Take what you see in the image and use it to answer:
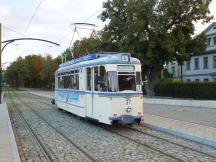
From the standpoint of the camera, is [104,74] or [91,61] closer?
[104,74]

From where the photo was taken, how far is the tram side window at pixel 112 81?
17.6 meters

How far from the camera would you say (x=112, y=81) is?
17.7 meters

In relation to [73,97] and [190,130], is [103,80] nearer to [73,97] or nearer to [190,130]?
[190,130]

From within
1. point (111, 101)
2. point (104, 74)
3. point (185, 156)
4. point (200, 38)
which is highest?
point (200, 38)

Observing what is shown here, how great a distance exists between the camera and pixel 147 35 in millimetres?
57969

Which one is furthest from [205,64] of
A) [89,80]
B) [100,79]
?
[100,79]

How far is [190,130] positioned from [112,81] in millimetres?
3648

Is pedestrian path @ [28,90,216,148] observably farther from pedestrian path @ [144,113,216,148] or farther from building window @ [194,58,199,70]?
building window @ [194,58,199,70]

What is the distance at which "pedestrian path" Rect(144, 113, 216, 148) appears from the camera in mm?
14297

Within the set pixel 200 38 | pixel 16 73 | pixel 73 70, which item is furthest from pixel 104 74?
pixel 16 73

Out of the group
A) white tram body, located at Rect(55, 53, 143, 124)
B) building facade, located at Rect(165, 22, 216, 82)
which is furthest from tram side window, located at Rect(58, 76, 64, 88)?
building facade, located at Rect(165, 22, 216, 82)

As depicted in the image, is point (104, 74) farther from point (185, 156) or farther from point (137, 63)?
point (185, 156)

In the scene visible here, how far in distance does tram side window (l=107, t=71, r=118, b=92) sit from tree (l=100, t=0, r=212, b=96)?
127 feet

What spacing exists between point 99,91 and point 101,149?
5.38 meters
